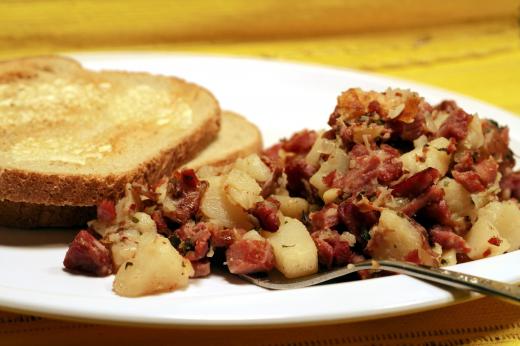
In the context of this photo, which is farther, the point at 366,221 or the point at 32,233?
the point at 32,233

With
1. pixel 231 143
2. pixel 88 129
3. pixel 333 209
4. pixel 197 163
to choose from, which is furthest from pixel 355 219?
pixel 88 129

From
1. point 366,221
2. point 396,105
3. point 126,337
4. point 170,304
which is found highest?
point 396,105

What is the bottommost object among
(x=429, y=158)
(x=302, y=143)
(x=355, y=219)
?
(x=355, y=219)

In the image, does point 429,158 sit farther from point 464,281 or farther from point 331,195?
point 464,281

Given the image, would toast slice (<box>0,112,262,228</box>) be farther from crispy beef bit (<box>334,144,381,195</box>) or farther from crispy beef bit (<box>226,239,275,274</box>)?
crispy beef bit (<box>334,144,381,195</box>)

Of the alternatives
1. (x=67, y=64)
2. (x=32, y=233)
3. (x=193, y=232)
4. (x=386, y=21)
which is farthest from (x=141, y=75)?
(x=386, y=21)

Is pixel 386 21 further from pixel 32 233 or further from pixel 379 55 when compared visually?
pixel 32 233

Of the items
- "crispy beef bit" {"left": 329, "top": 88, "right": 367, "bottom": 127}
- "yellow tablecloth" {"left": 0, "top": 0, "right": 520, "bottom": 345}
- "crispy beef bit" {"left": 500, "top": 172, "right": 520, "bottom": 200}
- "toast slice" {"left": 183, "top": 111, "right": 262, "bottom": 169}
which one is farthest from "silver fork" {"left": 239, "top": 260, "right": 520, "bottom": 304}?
"yellow tablecloth" {"left": 0, "top": 0, "right": 520, "bottom": 345}
